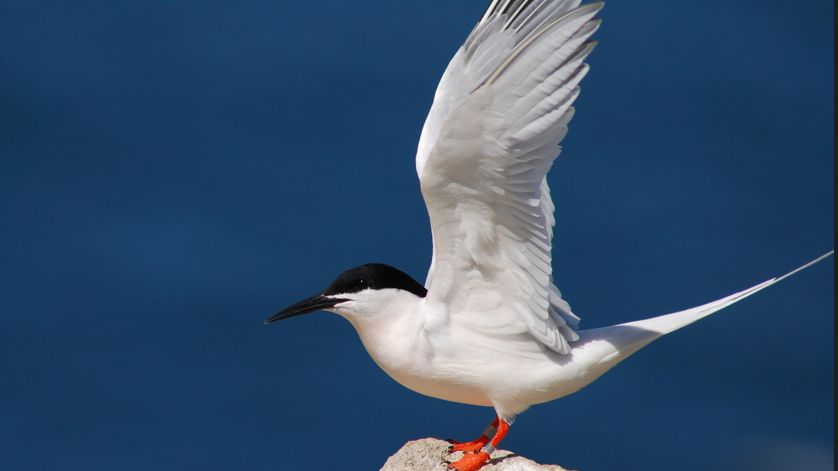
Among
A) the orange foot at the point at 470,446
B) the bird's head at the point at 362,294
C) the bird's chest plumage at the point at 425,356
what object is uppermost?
the bird's head at the point at 362,294

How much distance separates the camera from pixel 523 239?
17.6ft

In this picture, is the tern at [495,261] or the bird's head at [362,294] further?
the bird's head at [362,294]

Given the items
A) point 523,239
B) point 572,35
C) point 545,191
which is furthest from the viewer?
point 545,191

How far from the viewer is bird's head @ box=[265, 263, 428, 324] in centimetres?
554

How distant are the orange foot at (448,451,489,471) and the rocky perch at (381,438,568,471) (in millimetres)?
28

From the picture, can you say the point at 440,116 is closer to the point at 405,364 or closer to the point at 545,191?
the point at 545,191

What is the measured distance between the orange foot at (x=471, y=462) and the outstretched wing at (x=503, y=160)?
1.48 feet

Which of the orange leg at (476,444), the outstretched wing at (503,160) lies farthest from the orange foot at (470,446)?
the outstretched wing at (503,160)

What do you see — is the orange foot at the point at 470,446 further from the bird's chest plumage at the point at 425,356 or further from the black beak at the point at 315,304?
the black beak at the point at 315,304

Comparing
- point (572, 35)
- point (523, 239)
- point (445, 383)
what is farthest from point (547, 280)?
point (572, 35)

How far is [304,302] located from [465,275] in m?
0.60

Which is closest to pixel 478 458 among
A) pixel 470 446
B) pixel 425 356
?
pixel 470 446

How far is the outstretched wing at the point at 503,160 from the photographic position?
4.94 metres

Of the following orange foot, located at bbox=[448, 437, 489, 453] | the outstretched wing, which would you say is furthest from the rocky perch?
the outstretched wing
